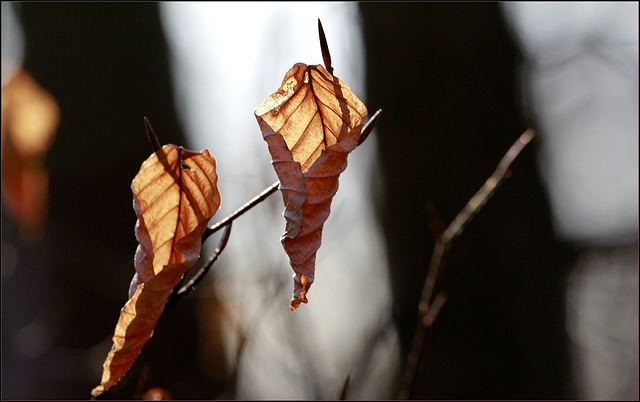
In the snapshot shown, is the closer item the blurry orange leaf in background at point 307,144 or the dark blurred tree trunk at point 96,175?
the blurry orange leaf in background at point 307,144

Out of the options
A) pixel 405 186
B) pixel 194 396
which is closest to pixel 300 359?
pixel 194 396

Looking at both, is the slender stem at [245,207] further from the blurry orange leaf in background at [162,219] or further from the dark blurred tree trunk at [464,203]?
the dark blurred tree trunk at [464,203]

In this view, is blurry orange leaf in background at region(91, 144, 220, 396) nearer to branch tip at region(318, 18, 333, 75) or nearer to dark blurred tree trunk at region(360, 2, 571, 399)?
branch tip at region(318, 18, 333, 75)

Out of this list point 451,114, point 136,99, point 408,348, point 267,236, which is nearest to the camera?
point 267,236

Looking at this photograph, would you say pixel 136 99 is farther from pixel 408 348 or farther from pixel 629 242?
pixel 629 242

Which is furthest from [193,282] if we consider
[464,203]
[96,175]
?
[96,175]

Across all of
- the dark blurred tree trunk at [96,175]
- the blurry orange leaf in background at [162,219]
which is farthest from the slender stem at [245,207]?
the dark blurred tree trunk at [96,175]

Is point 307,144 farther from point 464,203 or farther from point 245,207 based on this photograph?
point 464,203
